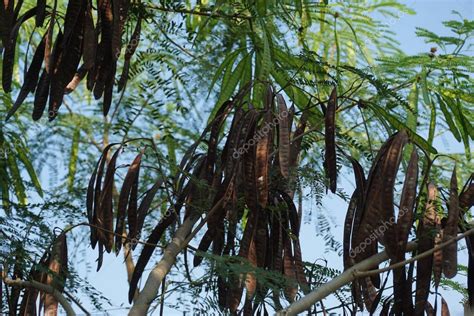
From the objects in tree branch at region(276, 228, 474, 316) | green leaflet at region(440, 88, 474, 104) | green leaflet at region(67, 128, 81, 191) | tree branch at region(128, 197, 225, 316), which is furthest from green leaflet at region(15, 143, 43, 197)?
tree branch at region(276, 228, 474, 316)

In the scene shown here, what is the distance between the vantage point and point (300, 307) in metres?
1.87

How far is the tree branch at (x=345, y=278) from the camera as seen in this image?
1.86m

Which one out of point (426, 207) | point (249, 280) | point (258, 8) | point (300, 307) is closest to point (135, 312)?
point (249, 280)

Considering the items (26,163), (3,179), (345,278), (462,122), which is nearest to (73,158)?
(26,163)

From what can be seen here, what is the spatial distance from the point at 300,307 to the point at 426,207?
0.48 metres

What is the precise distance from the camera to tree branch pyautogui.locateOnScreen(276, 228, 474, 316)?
73.1 inches

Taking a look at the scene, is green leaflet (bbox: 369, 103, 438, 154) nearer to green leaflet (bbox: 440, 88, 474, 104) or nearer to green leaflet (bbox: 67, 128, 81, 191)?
green leaflet (bbox: 440, 88, 474, 104)

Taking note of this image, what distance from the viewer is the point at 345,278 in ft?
6.41

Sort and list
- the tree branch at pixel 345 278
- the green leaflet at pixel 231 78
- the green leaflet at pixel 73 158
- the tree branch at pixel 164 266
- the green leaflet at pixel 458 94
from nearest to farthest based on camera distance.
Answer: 1. the tree branch at pixel 345 278
2. the tree branch at pixel 164 266
3. the green leaflet at pixel 231 78
4. the green leaflet at pixel 458 94
5. the green leaflet at pixel 73 158

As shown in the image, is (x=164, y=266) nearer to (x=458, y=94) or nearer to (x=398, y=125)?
(x=398, y=125)

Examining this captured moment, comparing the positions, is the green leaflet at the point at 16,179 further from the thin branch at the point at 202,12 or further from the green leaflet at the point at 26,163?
the thin branch at the point at 202,12

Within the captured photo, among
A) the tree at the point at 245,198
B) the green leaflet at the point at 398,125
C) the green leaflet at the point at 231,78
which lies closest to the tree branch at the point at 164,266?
the tree at the point at 245,198

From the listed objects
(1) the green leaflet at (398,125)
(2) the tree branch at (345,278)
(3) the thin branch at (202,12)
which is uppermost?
(3) the thin branch at (202,12)

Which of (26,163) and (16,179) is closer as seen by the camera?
→ (16,179)
